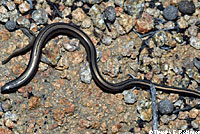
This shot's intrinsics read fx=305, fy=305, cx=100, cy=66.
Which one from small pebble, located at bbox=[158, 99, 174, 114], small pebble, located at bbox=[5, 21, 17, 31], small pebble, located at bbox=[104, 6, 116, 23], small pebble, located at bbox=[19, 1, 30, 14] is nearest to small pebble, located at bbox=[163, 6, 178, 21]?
small pebble, located at bbox=[104, 6, 116, 23]

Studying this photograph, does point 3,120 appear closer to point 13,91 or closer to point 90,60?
point 13,91

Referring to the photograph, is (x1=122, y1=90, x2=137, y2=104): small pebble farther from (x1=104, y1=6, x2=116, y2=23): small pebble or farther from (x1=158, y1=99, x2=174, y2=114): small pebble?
(x1=104, y1=6, x2=116, y2=23): small pebble

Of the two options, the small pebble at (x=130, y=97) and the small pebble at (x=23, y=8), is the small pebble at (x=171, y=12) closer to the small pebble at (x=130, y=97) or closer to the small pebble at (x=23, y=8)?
the small pebble at (x=130, y=97)

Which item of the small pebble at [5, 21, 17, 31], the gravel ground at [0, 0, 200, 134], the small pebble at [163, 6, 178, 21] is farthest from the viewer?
the small pebble at [163, 6, 178, 21]

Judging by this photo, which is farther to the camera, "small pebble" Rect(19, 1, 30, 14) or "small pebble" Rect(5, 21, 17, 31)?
"small pebble" Rect(19, 1, 30, 14)

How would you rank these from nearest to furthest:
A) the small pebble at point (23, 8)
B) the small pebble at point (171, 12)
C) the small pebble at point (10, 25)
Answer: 1. the small pebble at point (10, 25)
2. the small pebble at point (23, 8)
3. the small pebble at point (171, 12)

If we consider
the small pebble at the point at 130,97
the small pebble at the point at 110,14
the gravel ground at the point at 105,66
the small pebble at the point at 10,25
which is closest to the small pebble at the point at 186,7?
the gravel ground at the point at 105,66

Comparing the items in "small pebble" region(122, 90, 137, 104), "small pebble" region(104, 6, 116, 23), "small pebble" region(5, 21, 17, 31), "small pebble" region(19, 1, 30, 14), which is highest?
"small pebble" region(19, 1, 30, 14)
